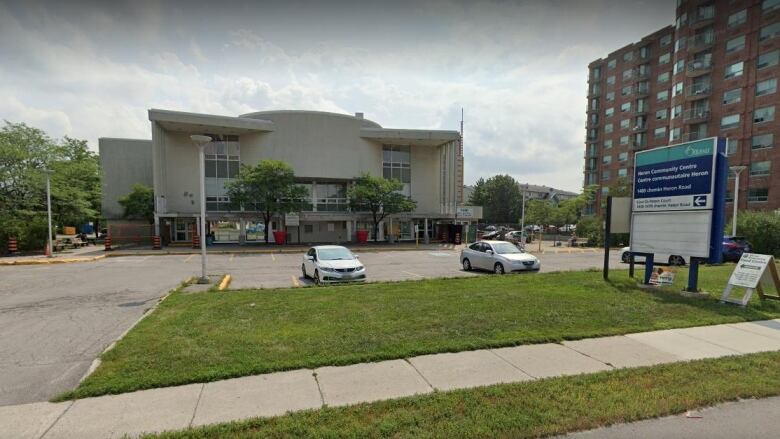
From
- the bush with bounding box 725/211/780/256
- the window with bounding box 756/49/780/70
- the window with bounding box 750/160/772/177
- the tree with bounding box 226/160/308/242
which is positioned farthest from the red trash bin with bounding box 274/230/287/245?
the window with bounding box 756/49/780/70

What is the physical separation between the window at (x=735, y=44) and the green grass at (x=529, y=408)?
53205 millimetres

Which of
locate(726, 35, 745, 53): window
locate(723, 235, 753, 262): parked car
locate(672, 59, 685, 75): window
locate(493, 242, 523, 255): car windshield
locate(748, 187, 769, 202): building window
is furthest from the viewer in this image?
locate(672, 59, 685, 75): window

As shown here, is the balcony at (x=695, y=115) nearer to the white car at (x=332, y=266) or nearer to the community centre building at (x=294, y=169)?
the community centre building at (x=294, y=169)

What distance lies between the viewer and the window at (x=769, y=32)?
36312 millimetres

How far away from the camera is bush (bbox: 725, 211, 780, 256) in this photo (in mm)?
21875

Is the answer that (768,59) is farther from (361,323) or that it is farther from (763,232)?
(361,323)

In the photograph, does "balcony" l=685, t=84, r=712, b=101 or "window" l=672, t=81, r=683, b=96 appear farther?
"window" l=672, t=81, r=683, b=96

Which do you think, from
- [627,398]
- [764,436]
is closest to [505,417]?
[627,398]

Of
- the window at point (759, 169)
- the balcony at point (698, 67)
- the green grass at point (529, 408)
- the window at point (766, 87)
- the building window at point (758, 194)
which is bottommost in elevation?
the green grass at point (529, 408)

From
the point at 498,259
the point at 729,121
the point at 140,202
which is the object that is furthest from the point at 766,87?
the point at 140,202

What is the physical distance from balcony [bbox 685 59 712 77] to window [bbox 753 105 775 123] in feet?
25.6

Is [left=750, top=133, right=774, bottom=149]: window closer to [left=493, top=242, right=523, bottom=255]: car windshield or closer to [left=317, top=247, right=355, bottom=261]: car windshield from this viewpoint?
[left=493, top=242, right=523, bottom=255]: car windshield

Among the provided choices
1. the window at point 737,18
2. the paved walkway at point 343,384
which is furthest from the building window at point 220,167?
the window at point 737,18

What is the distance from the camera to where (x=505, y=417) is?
345 centimetres
